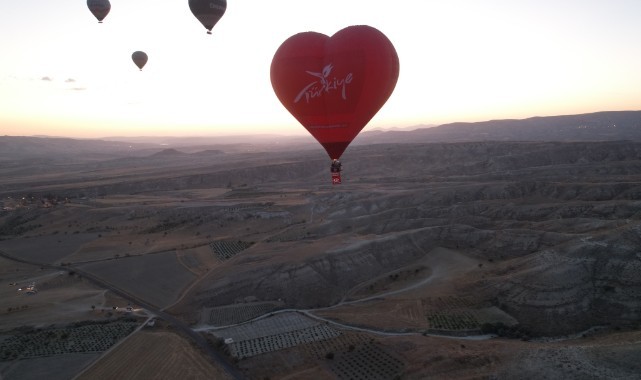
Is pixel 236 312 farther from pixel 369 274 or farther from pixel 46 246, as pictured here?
pixel 46 246

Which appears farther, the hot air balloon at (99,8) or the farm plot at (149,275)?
the hot air balloon at (99,8)

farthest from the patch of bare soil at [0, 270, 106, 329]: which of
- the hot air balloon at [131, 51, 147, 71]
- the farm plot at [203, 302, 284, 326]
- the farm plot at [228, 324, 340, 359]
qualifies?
the hot air balloon at [131, 51, 147, 71]

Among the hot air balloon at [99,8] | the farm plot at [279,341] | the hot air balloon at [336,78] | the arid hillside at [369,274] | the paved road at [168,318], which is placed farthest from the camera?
the hot air balloon at [99,8]

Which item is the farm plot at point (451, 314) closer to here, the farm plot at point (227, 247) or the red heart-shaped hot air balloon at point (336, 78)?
the red heart-shaped hot air balloon at point (336, 78)

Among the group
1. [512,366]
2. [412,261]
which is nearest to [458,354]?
[512,366]

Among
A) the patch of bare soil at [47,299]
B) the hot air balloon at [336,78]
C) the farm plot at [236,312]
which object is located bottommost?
the farm plot at [236,312]

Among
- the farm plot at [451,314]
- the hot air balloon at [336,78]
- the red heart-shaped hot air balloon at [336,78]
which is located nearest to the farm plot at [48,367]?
the hot air balloon at [336,78]

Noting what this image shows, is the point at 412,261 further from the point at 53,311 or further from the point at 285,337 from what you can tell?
the point at 53,311
